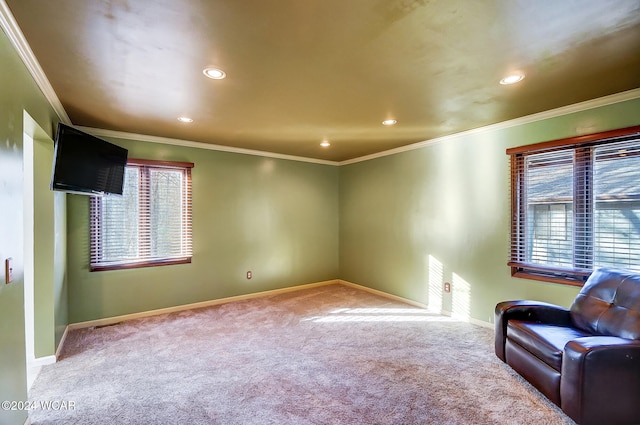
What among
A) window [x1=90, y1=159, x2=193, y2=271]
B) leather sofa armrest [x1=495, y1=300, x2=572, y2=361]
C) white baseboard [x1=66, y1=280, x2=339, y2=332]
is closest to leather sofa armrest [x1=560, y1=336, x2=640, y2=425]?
leather sofa armrest [x1=495, y1=300, x2=572, y2=361]

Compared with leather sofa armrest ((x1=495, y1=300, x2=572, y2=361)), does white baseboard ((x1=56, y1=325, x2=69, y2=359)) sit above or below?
below

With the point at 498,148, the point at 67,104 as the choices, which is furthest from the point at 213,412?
the point at 498,148

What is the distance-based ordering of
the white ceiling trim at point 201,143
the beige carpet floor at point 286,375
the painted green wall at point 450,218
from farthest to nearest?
the painted green wall at point 450,218 < the beige carpet floor at point 286,375 < the white ceiling trim at point 201,143

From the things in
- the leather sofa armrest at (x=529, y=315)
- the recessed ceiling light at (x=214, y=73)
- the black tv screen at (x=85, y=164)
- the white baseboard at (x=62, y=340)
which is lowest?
the white baseboard at (x=62, y=340)

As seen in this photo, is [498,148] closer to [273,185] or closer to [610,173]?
[610,173]

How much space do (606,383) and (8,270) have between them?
3.60m

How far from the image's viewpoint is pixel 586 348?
1.94m

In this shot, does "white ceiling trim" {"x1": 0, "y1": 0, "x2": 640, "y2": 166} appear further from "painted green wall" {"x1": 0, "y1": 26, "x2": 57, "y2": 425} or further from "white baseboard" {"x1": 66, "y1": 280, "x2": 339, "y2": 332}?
"white baseboard" {"x1": 66, "y1": 280, "x2": 339, "y2": 332}

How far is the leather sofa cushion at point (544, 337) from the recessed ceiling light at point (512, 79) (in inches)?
77.9

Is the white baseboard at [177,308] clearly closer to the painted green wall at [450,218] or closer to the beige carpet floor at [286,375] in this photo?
the beige carpet floor at [286,375]

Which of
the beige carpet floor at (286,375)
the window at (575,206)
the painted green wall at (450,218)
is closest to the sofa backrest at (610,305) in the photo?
the window at (575,206)

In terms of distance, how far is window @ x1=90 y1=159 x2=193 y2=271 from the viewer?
154 inches

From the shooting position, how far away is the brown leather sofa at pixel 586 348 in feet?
6.31

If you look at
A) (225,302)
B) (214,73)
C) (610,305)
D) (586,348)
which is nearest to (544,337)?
(586,348)
